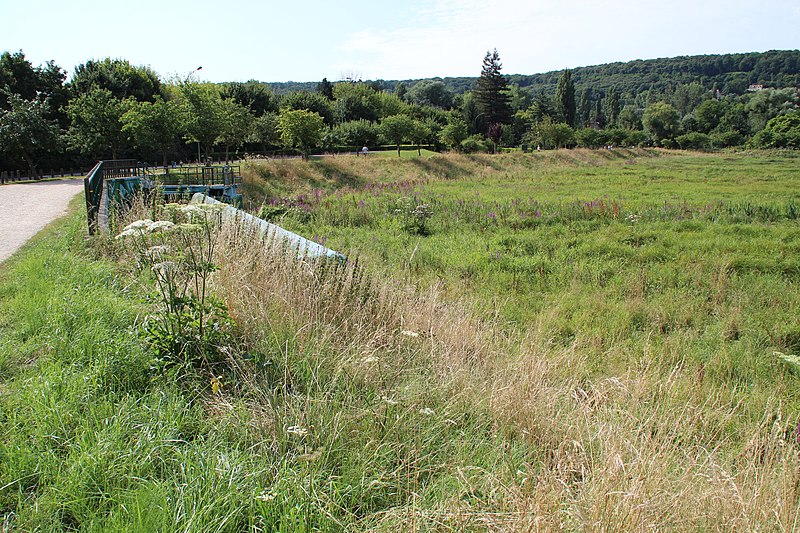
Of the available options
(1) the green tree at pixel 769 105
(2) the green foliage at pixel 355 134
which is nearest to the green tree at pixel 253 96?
(2) the green foliage at pixel 355 134

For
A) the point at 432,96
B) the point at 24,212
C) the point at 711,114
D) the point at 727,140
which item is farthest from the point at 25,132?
the point at 711,114

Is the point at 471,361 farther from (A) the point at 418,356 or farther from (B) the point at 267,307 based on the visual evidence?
(B) the point at 267,307

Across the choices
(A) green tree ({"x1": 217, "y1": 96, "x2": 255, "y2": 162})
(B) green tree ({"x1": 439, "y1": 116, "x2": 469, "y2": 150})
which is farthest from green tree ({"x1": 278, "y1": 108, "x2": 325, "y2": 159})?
(B) green tree ({"x1": 439, "y1": 116, "x2": 469, "y2": 150})

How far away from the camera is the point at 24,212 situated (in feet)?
49.5

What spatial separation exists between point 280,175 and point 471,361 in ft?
87.1

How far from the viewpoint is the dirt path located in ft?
32.8

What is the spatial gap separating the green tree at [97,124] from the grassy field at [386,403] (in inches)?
1242

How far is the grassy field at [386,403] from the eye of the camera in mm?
2564

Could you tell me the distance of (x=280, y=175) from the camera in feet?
96.3

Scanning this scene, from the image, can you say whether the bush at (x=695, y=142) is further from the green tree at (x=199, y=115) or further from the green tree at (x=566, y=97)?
→ the green tree at (x=199, y=115)

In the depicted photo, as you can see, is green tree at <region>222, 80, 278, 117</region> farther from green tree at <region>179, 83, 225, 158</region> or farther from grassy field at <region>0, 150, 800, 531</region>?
grassy field at <region>0, 150, 800, 531</region>

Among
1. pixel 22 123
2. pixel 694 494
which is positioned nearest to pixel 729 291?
pixel 694 494

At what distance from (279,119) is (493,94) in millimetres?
53558

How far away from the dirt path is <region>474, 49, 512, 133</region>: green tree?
231ft
